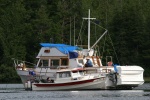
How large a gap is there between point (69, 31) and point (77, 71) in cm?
5430

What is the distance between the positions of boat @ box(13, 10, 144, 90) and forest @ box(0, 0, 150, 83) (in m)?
39.9

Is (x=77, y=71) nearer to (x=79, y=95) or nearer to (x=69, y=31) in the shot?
(x=79, y=95)

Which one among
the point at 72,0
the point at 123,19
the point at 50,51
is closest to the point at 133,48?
the point at 123,19

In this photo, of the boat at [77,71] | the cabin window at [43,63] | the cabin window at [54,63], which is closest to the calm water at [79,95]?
the boat at [77,71]

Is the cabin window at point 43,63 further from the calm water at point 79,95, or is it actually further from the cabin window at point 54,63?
the calm water at point 79,95

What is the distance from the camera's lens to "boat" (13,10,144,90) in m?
93.0

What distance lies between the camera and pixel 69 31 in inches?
5807

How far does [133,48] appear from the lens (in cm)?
14488

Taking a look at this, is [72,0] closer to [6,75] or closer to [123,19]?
[123,19]

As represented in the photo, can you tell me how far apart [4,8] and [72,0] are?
40.1 feet

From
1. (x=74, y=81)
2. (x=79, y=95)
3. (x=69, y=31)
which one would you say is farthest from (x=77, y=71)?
(x=69, y=31)

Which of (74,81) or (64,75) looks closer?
(74,81)

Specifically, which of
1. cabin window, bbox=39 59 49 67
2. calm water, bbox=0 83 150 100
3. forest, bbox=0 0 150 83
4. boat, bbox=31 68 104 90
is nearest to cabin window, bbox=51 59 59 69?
cabin window, bbox=39 59 49 67

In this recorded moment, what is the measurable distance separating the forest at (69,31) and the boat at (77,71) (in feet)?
131
